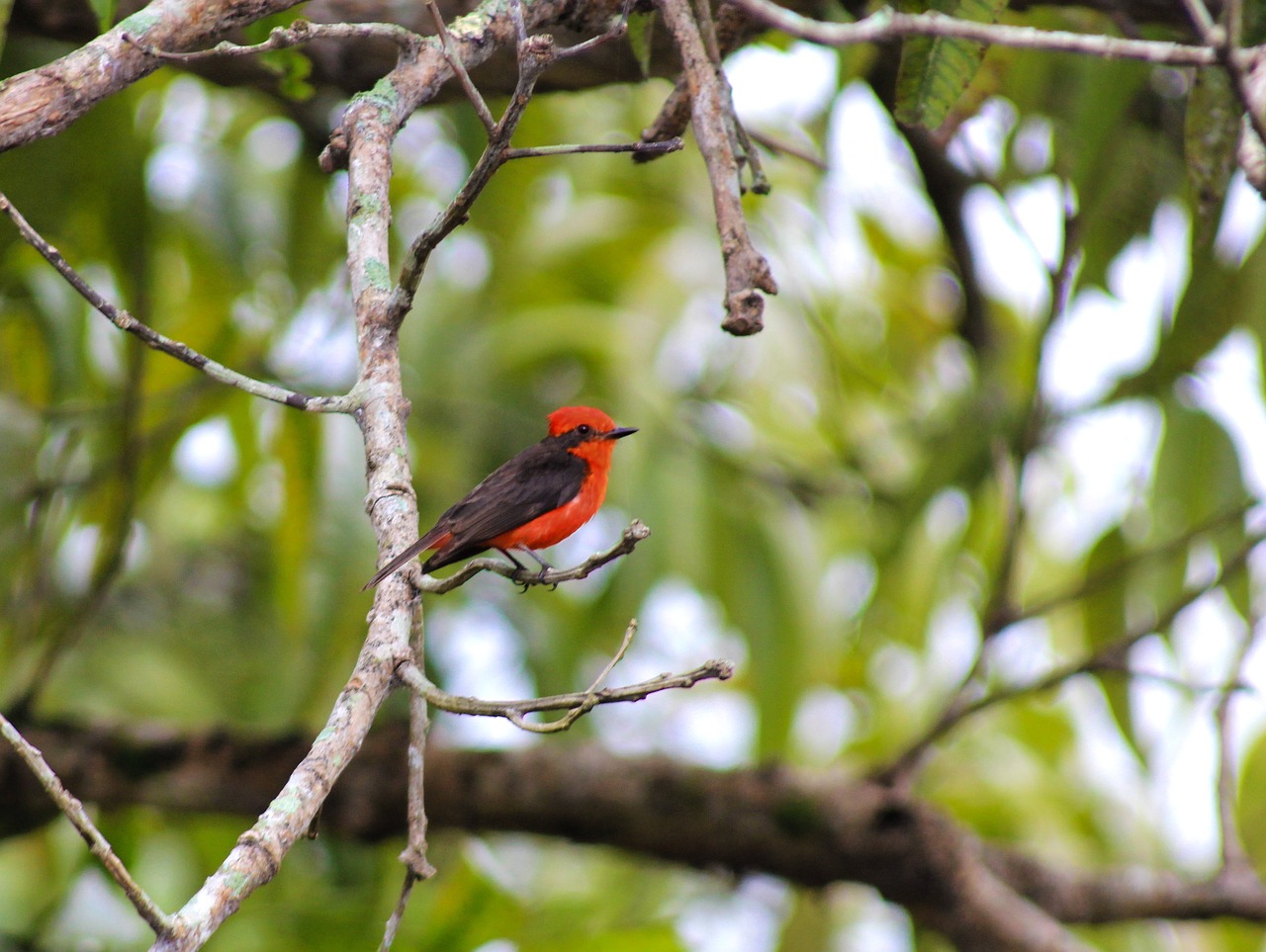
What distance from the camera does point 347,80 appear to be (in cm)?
397

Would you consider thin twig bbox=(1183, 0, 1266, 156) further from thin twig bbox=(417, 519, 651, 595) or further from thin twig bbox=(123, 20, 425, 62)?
thin twig bbox=(123, 20, 425, 62)

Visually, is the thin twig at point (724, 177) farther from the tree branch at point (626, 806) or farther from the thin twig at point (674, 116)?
the tree branch at point (626, 806)

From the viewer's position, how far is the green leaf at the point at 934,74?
9.02 feet

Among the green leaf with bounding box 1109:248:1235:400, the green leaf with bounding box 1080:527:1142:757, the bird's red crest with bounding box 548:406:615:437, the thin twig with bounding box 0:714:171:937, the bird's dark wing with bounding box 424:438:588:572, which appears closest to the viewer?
the thin twig with bounding box 0:714:171:937

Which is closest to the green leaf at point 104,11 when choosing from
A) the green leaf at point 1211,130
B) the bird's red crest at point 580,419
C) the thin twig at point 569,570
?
the thin twig at point 569,570

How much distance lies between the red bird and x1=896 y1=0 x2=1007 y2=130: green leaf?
1.34m

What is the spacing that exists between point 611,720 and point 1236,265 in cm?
466

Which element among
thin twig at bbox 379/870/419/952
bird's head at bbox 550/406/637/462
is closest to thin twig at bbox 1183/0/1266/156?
thin twig at bbox 379/870/419/952

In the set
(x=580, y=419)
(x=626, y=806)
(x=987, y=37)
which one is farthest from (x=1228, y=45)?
(x=626, y=806)

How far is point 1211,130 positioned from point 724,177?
1.42 metres

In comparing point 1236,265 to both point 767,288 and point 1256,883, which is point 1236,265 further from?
point 767,288

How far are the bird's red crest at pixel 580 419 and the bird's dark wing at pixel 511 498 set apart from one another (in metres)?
0.37

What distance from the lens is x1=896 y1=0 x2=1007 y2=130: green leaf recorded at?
275cm

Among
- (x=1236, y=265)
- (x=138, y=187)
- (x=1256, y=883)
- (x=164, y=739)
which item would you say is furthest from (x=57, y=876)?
(x=1236, y=265)
